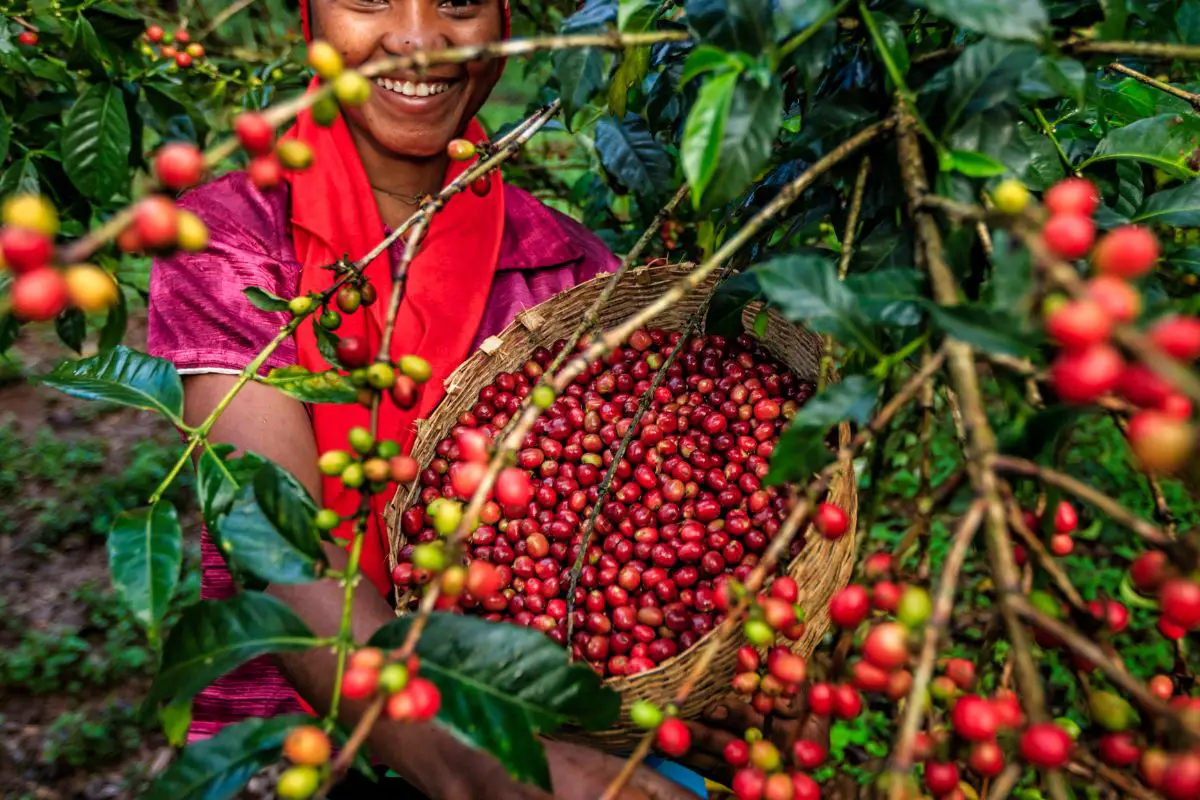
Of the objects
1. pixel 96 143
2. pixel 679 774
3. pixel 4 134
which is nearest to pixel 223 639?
pixel 679 774

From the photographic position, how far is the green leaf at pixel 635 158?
5.00 ft

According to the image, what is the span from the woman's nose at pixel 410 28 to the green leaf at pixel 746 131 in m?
1.06

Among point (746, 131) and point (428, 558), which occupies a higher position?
point (746, 131)

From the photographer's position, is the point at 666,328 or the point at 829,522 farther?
the point at 666,328

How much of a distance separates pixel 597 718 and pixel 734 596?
0.20 meters

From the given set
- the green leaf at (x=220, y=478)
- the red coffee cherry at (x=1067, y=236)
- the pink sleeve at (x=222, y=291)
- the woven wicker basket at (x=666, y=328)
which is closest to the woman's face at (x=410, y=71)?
the pink sleeve at (x=222, y=291)

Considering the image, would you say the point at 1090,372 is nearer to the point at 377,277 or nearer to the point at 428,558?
the point at 428,558

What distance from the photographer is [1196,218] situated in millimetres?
1161

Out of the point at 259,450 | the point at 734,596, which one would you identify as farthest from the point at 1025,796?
the point at 259,450

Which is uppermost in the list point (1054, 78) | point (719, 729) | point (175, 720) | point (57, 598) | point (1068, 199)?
point (1054, 78)

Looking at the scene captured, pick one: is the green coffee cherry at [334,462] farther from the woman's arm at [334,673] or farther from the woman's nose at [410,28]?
the woman's nose at [410,28]

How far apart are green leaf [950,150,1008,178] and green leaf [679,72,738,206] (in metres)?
0.25

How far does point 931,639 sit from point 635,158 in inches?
44.0

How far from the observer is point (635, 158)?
1.55 meters
